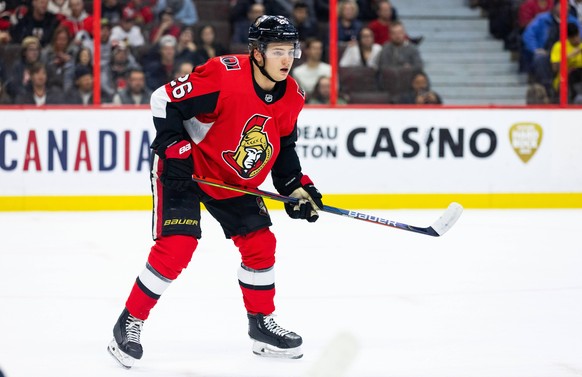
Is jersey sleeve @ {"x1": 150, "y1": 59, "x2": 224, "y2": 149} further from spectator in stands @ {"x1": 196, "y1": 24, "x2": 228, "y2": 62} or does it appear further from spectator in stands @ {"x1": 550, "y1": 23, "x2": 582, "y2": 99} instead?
spectator in stands @ {"x1": 550, "y1": 23, "x2": 582, "y2": 99}

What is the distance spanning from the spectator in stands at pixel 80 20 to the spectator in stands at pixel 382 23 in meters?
1.94

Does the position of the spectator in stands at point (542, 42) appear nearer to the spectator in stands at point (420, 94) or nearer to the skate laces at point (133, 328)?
the spectator in stands at point (420, 94)

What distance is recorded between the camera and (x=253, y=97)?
3367 mm

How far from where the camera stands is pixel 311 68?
743 cm

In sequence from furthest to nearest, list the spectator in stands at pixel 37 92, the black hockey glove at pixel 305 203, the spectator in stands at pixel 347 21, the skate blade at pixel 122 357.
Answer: the spectator in stands at pixel 347 21 → the spectator in stands at pixel 37 92 → the black hockey glove at pixel 305 203 → the skate blade at pixel 122 357

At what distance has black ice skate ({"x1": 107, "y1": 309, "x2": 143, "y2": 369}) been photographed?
3266 millimetres

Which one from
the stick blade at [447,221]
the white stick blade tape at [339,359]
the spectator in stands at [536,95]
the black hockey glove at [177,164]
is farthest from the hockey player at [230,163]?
the spectator in stands at [536,95]

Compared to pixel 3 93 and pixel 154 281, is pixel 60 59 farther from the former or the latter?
pixel 154 281

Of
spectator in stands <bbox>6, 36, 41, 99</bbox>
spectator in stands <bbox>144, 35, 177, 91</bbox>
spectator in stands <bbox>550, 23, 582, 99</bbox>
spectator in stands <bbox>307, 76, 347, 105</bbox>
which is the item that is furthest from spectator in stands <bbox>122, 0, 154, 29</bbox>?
spectator in stands <bbox>550, 23, 582, 99</bbox>

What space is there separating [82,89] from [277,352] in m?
4.17

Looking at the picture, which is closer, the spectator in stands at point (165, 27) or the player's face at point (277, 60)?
the player's face at point (277, 60)

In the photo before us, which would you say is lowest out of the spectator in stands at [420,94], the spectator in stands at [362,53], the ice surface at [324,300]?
the ice surface at [324,300]

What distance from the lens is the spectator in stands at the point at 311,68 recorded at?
24.2ft

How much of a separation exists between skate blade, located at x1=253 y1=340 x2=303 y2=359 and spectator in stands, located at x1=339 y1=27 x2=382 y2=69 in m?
4.21
